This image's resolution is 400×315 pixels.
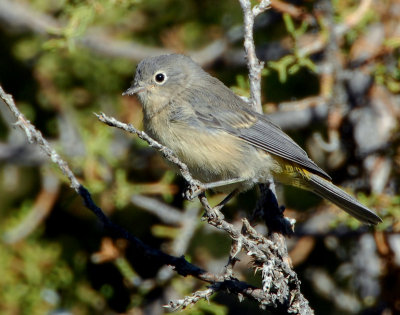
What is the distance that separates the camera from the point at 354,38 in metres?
4.91

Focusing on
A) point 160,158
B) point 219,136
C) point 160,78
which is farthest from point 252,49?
point 160,158

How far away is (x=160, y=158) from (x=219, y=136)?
113 centimetres

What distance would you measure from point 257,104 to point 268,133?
230 millimetres

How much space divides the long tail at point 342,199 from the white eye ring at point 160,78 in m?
1.32

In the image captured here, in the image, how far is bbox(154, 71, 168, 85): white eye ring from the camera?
4.51 m

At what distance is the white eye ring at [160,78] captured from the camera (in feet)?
14.8

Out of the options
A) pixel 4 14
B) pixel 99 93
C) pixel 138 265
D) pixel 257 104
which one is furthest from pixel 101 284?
pixel 4 14

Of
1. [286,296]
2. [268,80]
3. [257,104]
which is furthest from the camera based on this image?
[268,80]

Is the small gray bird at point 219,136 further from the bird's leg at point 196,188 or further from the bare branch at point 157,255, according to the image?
the bare branch at point 157,255

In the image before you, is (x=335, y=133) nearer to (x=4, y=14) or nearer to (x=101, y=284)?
(x=101, y=284)

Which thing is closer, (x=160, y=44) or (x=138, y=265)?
(x=138, y=265)

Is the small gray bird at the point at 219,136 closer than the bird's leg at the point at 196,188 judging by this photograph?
No

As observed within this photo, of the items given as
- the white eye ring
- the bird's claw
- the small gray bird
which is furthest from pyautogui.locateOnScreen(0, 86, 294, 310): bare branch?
the white eye ring

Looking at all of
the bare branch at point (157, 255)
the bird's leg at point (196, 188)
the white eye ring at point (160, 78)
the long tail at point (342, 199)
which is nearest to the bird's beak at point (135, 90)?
the white eye ring at point (160, 78)
